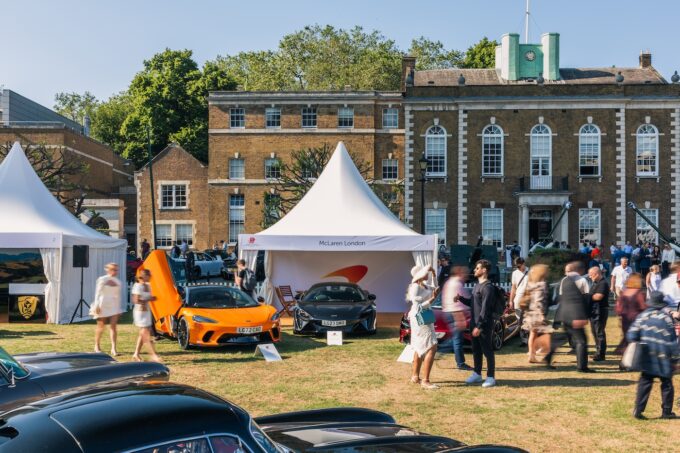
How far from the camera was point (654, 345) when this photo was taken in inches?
343

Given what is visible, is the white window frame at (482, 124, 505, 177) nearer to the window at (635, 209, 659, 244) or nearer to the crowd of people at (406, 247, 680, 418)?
the window at (635, 209, 659, 244)

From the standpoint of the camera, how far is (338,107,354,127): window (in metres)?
49.2

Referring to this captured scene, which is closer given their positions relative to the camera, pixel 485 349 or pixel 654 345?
pixel 654 345

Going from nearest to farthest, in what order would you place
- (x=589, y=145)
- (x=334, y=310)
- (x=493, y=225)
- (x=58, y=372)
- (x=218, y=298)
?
(x=58, y=372) → (x=218, y=298) → (x=334, y=310) → (x=589, y=145) → (x=493, y=225)

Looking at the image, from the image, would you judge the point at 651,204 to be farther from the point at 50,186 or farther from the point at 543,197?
the point at 50,186

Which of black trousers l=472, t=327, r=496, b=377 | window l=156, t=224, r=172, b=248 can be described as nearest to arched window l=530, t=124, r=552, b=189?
window l=156, t=224, r=172, b=248

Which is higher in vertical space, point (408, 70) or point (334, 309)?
point (408, 70)

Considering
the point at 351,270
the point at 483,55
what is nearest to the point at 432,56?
the point at 483,55

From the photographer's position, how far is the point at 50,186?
43.7 m

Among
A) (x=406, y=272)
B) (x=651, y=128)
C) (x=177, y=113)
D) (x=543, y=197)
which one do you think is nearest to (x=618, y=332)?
(x=406, y=272)

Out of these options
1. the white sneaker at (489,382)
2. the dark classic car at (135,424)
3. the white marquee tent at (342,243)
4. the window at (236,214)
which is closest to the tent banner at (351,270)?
the white marquee tent at (342,243)

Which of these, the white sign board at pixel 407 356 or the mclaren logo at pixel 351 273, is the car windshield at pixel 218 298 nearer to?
the white sign board at pixel 407 356

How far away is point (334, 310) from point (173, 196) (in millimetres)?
36753

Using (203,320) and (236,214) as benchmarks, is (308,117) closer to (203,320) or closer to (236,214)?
(236,214)
